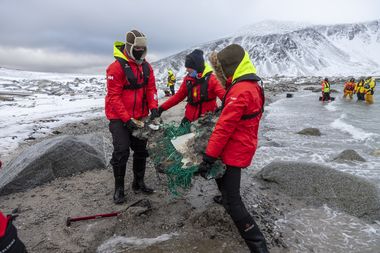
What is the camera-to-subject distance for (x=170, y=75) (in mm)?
26250

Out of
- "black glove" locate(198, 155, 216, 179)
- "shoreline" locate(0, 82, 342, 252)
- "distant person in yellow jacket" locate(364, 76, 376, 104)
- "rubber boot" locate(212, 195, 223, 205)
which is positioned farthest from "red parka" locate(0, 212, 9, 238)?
"distant person in yellow jacket" locate(364, 76, 376, 104)

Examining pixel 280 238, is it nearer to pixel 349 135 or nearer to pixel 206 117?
pixel 206 117

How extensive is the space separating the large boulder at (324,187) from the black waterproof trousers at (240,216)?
2.44 meters

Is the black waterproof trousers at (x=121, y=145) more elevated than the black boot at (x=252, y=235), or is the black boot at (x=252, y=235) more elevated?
the black waterproof trousers at (x=121, y=145)

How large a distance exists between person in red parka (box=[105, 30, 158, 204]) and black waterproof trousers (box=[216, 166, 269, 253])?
1.71 meters

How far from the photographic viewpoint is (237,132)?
3.38m

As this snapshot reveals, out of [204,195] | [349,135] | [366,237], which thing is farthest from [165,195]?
[349,135]

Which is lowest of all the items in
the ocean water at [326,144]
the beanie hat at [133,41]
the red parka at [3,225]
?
the ocean water at [326,144]

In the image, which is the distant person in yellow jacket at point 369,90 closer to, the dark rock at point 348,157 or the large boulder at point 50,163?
the dark rock at point 348,157

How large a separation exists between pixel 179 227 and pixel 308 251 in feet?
5.49

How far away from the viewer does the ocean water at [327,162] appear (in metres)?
4.25

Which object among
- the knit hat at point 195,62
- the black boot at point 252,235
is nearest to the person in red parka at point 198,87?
the knit hat at point 195,62

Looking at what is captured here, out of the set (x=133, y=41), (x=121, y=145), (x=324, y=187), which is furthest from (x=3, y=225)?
(x=324, y=187)

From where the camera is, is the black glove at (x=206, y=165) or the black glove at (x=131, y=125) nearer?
the black glove at (x=206, y=165)
